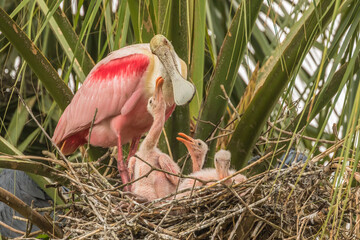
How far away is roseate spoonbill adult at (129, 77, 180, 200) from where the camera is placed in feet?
12.6

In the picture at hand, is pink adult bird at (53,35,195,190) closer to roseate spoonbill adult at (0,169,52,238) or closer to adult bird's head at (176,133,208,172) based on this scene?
adult bird's head at (176,133,208,172)

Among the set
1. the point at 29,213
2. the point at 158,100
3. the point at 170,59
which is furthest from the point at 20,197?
the point at 29,213

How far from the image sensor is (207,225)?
3.25m

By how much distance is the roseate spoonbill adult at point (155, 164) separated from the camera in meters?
3.84

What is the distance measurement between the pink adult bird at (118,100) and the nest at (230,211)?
665mm

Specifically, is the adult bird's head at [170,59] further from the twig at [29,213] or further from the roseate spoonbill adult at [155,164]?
the twig at [29,213]

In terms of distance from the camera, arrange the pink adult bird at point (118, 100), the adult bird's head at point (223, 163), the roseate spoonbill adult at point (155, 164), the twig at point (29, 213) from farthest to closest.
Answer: the pink adult bird at point (118, 100) < the roseate spoonbill adult at point (155, 164) < the adult bird's head at point (223, 163) < the twig at point (29, 213)

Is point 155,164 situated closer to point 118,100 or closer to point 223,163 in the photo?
point 223,163

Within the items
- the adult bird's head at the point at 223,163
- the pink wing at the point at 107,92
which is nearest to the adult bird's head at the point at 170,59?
the pink wing at the point at 107,92

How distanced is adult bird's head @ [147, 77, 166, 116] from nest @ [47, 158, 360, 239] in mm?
633

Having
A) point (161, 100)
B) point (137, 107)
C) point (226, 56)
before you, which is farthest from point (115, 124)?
point (226, 56)

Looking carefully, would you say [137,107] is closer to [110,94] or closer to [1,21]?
[110,94]

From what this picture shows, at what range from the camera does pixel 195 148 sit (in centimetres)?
403

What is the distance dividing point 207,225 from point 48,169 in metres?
0.77
